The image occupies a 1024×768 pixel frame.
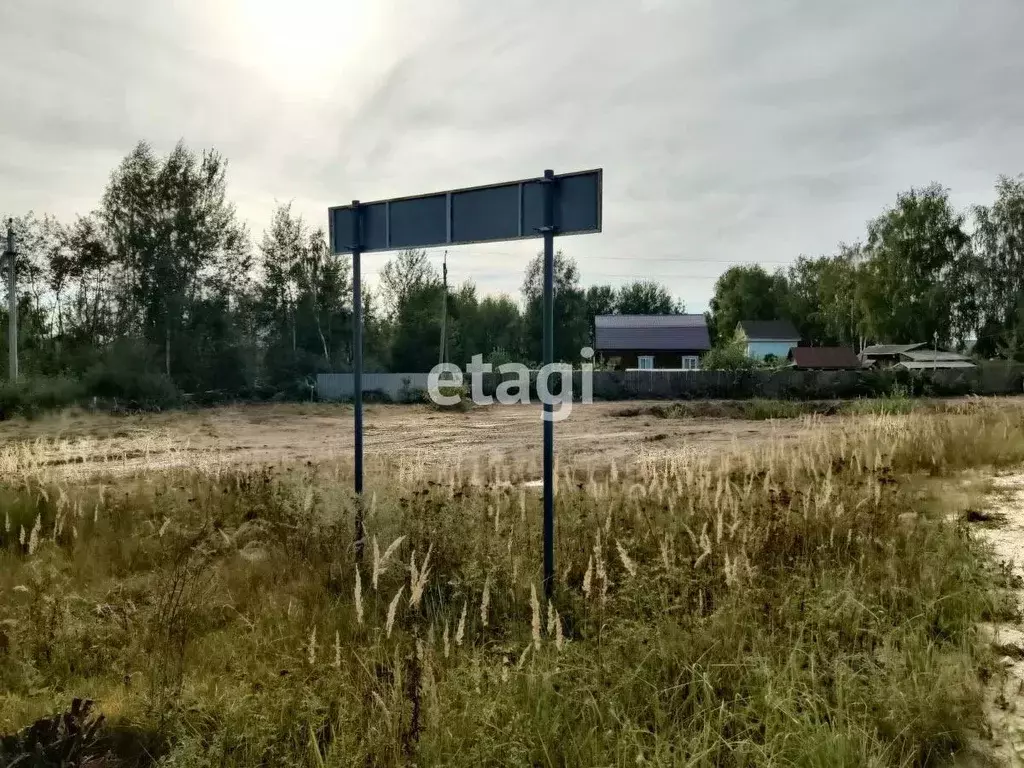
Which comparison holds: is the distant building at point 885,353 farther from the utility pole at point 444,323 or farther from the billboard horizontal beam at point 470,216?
the billboard horizontal beam at point 470,216

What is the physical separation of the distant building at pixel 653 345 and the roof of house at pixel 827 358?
1102 cm

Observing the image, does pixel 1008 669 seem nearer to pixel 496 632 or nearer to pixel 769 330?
pixel 496 632

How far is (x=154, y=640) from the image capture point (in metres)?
4.34

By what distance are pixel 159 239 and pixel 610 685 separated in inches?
1150

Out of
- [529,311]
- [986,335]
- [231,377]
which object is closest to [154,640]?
[231,377]

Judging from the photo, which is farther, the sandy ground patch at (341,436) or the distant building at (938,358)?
the distant building at (938,358)

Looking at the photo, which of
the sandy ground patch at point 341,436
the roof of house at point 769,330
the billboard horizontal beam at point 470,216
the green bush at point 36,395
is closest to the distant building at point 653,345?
the roof of house at point 769,330

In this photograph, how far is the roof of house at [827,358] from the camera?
58.4 m

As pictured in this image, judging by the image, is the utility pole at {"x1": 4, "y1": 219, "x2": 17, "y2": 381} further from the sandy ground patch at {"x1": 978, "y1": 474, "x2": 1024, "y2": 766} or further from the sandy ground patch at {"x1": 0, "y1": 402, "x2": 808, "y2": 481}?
the sandy ground patch at {"x1": 978, "y1": 474, "x2": 1024, "y2": 766}

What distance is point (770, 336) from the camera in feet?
228

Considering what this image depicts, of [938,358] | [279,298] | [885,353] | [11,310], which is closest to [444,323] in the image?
[279,298]

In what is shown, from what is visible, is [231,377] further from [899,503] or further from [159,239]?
[899,503]

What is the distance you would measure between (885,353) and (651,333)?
1871 centimetres

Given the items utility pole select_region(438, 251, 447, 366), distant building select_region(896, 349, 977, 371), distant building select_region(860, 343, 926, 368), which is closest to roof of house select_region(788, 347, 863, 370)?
distant building select_region(860, 343, 926, 368)
